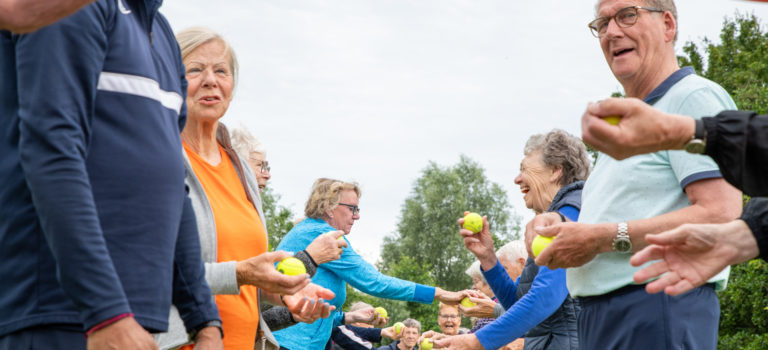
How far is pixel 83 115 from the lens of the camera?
1.96 meters

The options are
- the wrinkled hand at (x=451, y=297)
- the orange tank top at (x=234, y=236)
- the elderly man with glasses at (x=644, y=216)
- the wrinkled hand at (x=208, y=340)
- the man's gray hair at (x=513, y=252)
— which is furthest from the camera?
the wrinkled hand at (x=451, y=297)

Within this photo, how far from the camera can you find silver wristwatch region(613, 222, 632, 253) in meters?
2.99

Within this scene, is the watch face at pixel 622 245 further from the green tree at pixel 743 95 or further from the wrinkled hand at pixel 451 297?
the green tree at pixel 743 95

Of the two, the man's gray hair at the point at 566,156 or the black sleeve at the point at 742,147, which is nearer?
the black sleeve at the point at 742,147

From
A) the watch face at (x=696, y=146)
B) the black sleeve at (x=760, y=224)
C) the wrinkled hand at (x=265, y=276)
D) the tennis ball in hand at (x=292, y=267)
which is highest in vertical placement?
the watch face at (x=696, y=146)

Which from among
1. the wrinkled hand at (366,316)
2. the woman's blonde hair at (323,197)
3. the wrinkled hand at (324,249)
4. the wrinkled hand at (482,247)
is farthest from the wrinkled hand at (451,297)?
the wrinkled hand at (324,249)

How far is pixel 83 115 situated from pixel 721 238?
186 centimetres

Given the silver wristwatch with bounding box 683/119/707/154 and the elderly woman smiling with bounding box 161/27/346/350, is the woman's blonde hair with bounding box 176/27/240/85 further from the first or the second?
the silver wristwatch with bounding box 683/119/707/154

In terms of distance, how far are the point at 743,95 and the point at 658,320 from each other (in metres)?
23.4

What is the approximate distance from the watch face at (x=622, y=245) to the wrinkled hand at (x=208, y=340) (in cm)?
160

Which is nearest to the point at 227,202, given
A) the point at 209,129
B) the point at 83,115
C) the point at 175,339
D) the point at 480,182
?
the point at 209,129

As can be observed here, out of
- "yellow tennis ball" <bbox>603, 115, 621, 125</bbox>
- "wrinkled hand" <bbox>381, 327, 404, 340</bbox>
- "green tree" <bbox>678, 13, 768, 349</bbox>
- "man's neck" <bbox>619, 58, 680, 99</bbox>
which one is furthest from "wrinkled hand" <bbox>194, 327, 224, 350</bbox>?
"green tree" <bbox>678, 13, 768, 349</bbox>

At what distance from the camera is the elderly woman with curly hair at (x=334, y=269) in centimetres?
595

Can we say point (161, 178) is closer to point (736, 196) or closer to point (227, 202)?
point (227, 202)
